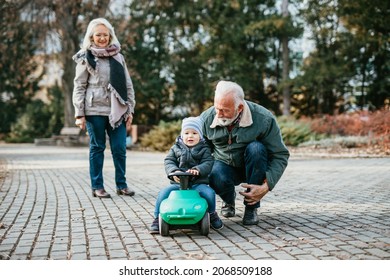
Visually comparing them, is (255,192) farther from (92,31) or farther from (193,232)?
(92,31)

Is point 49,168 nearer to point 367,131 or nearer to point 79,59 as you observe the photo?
point 79,59

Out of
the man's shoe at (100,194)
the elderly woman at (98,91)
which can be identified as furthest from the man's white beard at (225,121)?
the man's shoe at (100,194)

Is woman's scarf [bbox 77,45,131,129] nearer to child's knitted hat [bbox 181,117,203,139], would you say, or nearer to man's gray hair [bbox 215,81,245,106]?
child's knitted hat [bbox 181,117,203,139]

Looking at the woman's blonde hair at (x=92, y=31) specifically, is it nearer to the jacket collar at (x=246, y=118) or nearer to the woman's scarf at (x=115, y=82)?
the woman's scarf at (x=115, y=82)

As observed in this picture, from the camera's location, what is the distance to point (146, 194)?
5.44 m

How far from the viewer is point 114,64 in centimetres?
520

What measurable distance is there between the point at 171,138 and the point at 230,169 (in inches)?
438

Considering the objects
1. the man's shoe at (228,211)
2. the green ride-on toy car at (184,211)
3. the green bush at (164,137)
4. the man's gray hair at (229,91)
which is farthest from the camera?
the green bush at (164,137)

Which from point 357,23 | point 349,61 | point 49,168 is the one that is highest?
point 357,23

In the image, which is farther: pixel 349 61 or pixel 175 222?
pixel 349 61

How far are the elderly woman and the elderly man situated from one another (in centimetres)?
167

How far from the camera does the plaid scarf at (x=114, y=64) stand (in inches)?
201

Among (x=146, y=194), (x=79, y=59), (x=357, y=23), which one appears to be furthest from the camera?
(x=357, y=23)
